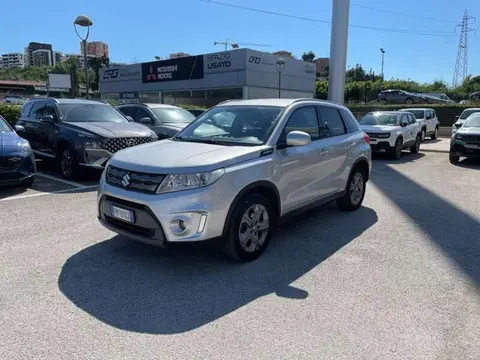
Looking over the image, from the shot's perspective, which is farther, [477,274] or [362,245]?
[362,245]

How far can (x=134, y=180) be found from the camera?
3.99 metres

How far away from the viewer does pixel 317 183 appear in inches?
210

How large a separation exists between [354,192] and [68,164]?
19.8 feet

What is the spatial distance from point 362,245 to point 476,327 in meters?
1.89

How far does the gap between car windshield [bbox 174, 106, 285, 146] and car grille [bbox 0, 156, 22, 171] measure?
381 centimetres

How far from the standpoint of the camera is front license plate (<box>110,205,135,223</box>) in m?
3.94

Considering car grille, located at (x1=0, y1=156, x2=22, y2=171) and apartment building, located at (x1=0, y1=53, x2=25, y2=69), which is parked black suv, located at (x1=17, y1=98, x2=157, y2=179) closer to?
car grille, located at (x1=0, y1=156, x2=22, y2=171)

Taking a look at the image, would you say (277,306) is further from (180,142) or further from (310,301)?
(180,142)

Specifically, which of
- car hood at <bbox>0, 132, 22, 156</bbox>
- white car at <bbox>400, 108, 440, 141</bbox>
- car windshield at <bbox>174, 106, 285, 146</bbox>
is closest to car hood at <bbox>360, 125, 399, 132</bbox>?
white car at <bbox>400, 108, 440, 141</bbox>

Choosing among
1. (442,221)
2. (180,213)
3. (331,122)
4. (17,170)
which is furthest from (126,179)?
(442,221)

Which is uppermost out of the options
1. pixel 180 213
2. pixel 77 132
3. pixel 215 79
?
pixel 215 79

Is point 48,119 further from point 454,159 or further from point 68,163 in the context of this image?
point 454,159

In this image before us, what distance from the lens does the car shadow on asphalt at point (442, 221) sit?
4.61 metres

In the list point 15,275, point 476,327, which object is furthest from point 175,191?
point 476,327
